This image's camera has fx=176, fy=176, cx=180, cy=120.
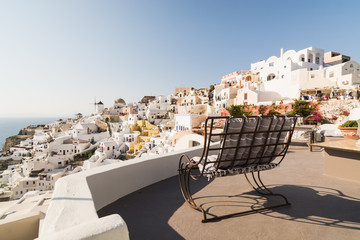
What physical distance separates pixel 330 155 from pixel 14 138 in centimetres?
8651

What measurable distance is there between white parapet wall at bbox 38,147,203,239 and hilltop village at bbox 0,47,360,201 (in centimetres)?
1067

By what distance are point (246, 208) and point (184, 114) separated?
27.9 metres

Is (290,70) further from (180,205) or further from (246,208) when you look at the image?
(180,205)

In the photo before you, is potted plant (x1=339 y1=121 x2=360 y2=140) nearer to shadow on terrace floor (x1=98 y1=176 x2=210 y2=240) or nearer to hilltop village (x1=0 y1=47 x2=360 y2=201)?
shadow on terrace floor (x1=98 y1=176 x2=210 y2=240)

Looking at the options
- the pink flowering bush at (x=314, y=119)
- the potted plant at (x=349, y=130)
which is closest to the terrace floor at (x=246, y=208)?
the potted plant at (x=349, y=130)

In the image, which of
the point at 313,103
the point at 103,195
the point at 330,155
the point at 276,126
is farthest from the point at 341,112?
the point at 103,195

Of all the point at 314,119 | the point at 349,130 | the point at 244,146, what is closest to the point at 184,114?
the point at 314,119

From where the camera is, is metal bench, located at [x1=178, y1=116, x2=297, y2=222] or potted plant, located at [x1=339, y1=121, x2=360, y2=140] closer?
metal bench, located at [x1=178, y1=116, x2=297, y2=222]

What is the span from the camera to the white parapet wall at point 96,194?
3.29ft

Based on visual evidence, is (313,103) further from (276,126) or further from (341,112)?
(276,126)

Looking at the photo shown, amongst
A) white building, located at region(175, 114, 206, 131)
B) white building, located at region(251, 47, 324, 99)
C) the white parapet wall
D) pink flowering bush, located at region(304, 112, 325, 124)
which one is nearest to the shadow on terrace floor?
the white parapet wall

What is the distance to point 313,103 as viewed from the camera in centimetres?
→ 1931

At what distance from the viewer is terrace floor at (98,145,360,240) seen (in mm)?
1722

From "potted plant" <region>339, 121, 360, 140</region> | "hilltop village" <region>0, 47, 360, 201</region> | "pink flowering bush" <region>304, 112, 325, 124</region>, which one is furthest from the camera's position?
"hilltop village" <region>0, 47, 360, 201</region>
